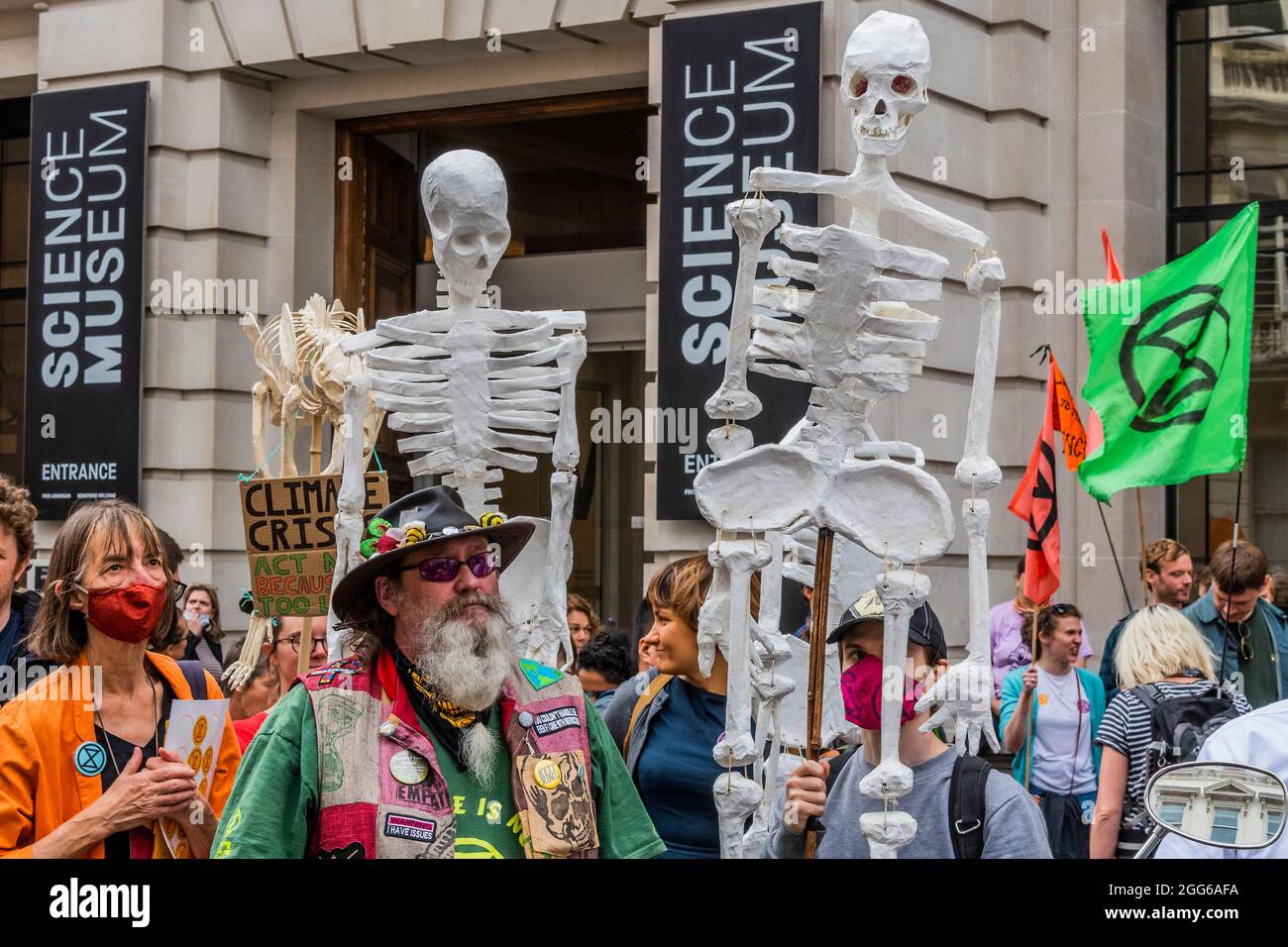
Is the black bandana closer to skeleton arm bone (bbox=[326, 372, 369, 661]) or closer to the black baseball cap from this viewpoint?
the black baseball cap

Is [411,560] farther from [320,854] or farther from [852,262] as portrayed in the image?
[852,262]

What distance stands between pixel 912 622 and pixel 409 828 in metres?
1.79

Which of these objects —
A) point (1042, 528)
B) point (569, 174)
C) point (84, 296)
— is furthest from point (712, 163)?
point (84, 296)

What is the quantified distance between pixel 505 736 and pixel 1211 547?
9.23m

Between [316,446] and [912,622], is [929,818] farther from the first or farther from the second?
[316,446]

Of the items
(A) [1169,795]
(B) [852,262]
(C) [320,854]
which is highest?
(B) [852,262]

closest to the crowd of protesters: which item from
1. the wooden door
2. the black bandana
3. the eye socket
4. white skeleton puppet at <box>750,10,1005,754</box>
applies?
the black bandana

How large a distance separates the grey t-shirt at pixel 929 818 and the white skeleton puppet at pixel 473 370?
8.09 feet

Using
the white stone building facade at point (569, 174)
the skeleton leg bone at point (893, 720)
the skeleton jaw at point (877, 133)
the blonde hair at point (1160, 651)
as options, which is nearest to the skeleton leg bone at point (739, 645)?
the skeleton leg bone at point (893, 720)

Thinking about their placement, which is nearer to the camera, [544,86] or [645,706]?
[645,706]

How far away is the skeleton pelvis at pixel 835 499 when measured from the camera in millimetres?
4992

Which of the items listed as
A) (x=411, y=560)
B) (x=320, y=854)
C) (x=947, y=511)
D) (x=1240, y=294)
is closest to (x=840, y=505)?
(x=947, y=511)

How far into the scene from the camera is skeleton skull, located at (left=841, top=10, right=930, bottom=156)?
5.32 metres
